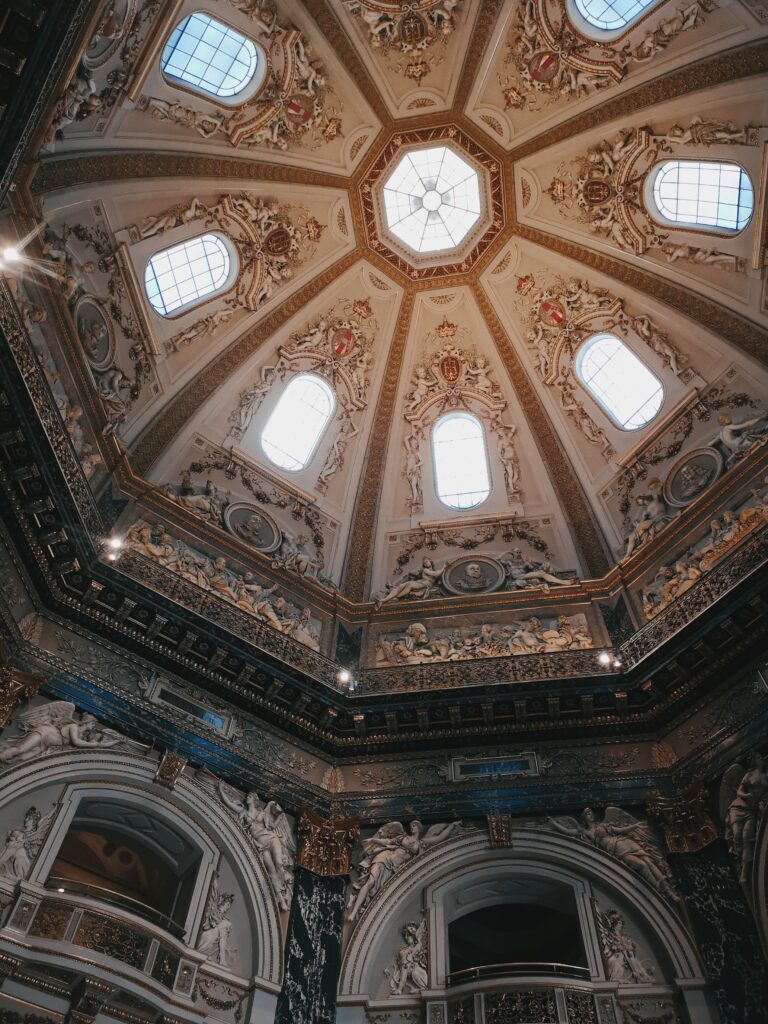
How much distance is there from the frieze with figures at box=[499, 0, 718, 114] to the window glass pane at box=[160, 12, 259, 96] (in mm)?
6163

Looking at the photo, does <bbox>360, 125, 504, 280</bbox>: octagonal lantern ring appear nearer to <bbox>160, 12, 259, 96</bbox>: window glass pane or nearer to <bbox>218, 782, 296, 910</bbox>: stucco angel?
<bbox>160, 12, 259, 96</bbox>: window glass pane

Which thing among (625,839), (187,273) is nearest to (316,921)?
(625,839)

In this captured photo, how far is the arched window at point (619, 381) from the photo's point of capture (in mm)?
19062

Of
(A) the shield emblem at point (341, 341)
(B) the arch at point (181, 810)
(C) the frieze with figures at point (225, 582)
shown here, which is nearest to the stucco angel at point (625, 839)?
(B) the arch at point (181, 810)

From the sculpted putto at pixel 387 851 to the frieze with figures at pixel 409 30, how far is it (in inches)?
677

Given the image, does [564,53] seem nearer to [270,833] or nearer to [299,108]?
[299,108]

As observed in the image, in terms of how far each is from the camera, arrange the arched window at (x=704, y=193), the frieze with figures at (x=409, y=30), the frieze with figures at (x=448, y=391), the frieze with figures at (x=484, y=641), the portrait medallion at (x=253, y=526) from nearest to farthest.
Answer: the frieze with figures at (x=484, y=641) < the arched window at (x=704, y=193) < the portrait medallion at (x=253, y=526) < the frieze with figures at (x=409, y=30) < the frieze with figures at (x=448, y=391)

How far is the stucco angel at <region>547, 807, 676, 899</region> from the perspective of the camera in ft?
42.2

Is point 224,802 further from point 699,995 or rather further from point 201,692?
point 699,995

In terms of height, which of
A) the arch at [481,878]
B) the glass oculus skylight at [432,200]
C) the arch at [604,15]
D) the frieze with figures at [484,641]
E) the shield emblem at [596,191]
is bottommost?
the arch at [481,878]

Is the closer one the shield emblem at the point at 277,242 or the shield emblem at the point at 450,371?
the shield emblem at the point at 277,242

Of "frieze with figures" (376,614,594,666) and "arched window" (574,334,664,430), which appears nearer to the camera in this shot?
"frieze with figures" (376,614,594,666)

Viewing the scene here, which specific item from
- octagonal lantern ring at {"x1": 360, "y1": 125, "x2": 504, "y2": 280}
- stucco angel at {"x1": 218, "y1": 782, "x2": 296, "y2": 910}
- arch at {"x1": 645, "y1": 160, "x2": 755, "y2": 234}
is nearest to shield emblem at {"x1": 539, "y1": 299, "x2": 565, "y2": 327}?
octagonal lantern ring at {"x1": 360, "y1": 125, "x2": 504, "y2": 280}

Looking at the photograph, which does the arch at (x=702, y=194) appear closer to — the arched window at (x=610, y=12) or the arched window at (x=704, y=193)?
the arched window at (x=704, y=193)
